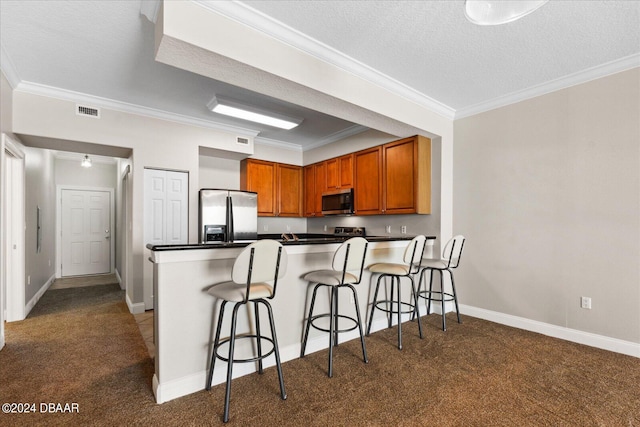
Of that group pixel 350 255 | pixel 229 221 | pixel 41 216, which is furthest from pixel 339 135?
pixel 41 216

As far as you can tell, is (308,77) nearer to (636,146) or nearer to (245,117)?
(245,117)

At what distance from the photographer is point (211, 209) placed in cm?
436

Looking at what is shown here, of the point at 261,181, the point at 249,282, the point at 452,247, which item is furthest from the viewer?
the point at 261,181

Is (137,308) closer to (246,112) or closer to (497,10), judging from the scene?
(246,112)

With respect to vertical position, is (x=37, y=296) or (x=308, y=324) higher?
(x=308, y=324)

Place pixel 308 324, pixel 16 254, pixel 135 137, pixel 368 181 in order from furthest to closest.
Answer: pixel 368 181
pixel 135 137
pixel 16 254
pixel 308 324

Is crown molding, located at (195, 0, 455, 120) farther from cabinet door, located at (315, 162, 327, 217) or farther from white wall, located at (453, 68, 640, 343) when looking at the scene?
cabinet door, located at (315, 162, 327, 217)

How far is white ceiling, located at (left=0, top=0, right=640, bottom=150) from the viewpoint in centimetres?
213

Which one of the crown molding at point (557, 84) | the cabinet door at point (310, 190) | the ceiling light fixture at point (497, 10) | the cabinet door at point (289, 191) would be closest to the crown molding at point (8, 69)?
the cabinet door at point (289, 191)

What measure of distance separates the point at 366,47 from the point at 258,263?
1970 millimetres

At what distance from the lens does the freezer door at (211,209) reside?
4.32 m

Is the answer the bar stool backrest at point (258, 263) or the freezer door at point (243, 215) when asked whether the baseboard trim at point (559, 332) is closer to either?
the bar stool backrest at point (258, 263)

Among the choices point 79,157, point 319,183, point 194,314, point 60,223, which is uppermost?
point 79,157

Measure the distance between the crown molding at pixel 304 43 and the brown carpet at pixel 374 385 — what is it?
259cm
